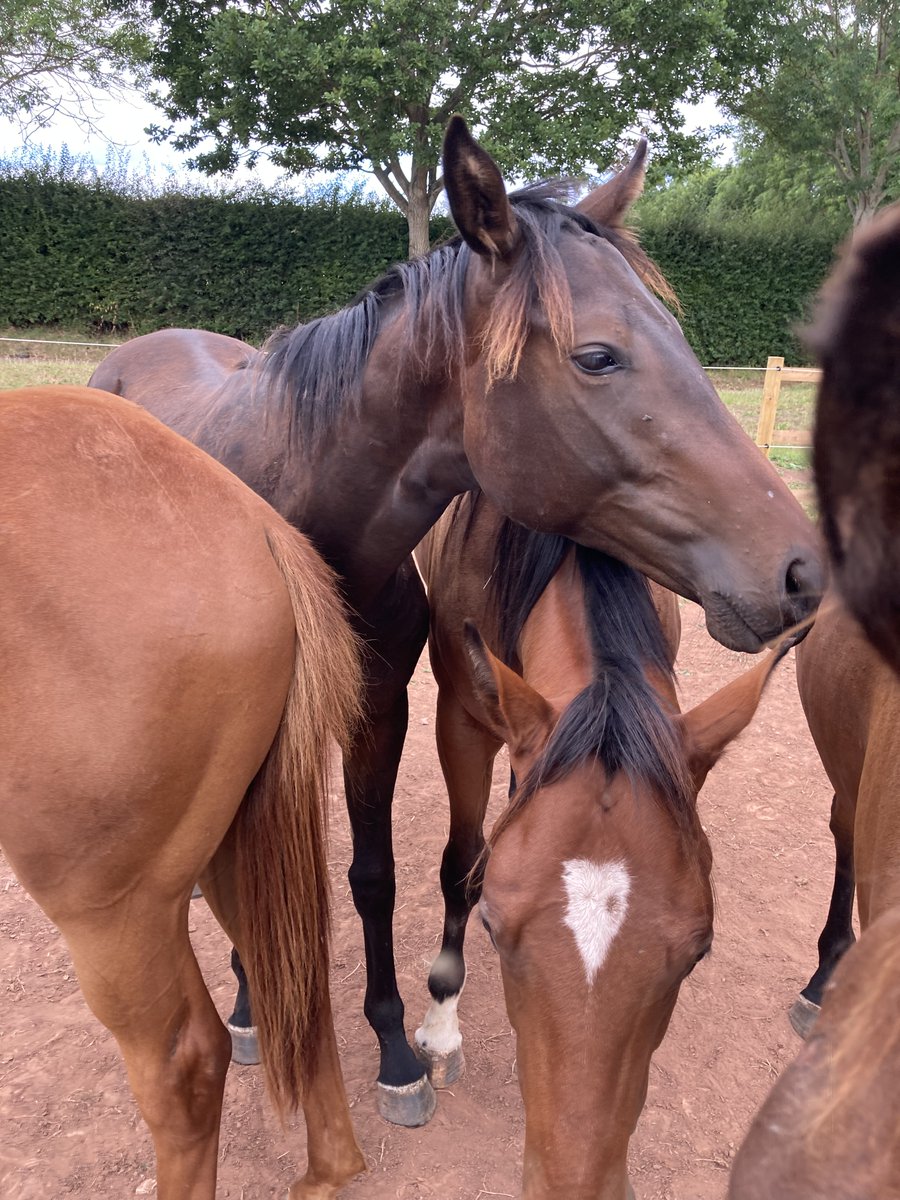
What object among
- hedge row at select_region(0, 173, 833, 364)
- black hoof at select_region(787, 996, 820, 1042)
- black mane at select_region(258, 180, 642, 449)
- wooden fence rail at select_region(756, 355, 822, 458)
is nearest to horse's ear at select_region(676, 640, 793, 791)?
black mane at select_region(258, 180, 642, 449)

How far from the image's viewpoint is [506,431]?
1.59 m

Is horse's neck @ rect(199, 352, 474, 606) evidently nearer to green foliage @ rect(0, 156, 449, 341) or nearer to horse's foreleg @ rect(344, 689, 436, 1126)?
horse's foreleg @ rect(344, 689, 436, 1126)

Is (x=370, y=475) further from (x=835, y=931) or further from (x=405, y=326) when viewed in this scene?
(x=835, y=931)

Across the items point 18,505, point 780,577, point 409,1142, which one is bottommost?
point 409,1142

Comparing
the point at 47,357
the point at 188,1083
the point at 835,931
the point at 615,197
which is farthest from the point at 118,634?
the point at 47,357

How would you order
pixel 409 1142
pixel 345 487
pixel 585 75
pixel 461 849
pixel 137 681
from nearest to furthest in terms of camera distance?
pixel 137 681, pixel 345 487, pixel 409 1142, pixel 461 849, pixel 585 75

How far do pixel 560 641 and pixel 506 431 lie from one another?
1.48 feet

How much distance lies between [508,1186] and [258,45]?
14580 millimetres

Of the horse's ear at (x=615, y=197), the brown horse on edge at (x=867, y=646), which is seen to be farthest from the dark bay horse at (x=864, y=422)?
the horse's ear at (x=615, y=197)

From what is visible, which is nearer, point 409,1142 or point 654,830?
point 654,830

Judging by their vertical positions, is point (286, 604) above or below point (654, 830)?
above

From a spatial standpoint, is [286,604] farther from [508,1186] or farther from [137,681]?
[508,1186]

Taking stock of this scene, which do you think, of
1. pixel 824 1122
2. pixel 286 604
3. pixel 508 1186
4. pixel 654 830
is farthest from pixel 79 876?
pixel 508 1186

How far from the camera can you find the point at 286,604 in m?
1.45
